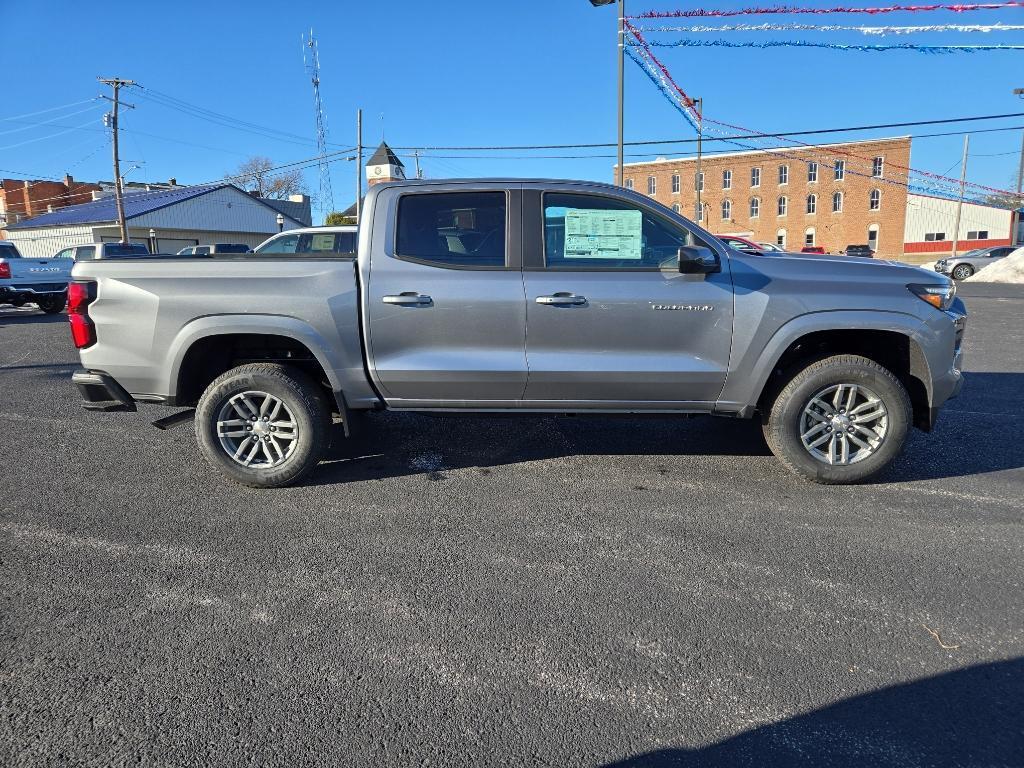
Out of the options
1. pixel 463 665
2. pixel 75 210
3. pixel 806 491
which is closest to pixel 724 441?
pixel 806 491

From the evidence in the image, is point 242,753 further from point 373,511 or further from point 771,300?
point 771,300

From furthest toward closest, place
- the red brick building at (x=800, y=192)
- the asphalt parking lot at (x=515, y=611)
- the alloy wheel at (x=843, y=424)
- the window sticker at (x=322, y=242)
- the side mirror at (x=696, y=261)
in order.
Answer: the red brick building at (x=800, y=192)
the window sticker at (x=322, y=242)
the alloy wheel at (x=843, y=424)
the side mirror at (x=696, y=261)
the asphalt parking lot at (x=515, y=611)

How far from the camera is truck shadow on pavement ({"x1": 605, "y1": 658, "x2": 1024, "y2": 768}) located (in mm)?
2053

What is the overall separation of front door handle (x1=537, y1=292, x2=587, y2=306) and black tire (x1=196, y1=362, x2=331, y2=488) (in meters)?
1.65

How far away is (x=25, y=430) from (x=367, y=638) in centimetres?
481

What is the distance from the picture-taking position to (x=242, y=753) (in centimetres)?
210

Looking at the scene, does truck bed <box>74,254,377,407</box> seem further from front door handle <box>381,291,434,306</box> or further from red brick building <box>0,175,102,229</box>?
red brick building <box>0,175,102,229</box>

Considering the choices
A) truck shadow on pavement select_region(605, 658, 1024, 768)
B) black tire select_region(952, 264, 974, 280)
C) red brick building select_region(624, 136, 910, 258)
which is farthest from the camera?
red brick building select_region(624, 136, 910, 258)

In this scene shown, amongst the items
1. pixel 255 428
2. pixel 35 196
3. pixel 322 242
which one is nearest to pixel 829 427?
pixel 255 428

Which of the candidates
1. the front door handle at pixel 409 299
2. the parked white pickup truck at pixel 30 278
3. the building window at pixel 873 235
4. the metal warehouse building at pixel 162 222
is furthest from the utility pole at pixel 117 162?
the building window at pixel 873 235

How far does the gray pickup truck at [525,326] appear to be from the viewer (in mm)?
4105

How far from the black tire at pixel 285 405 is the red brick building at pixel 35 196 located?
73.7 meters

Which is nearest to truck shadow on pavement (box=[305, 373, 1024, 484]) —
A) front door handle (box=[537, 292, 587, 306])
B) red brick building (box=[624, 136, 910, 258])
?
front door handle (box=[537, 292, 587, 306])

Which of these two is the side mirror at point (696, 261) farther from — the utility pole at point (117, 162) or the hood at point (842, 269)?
the utility pole at point (117, 162)
